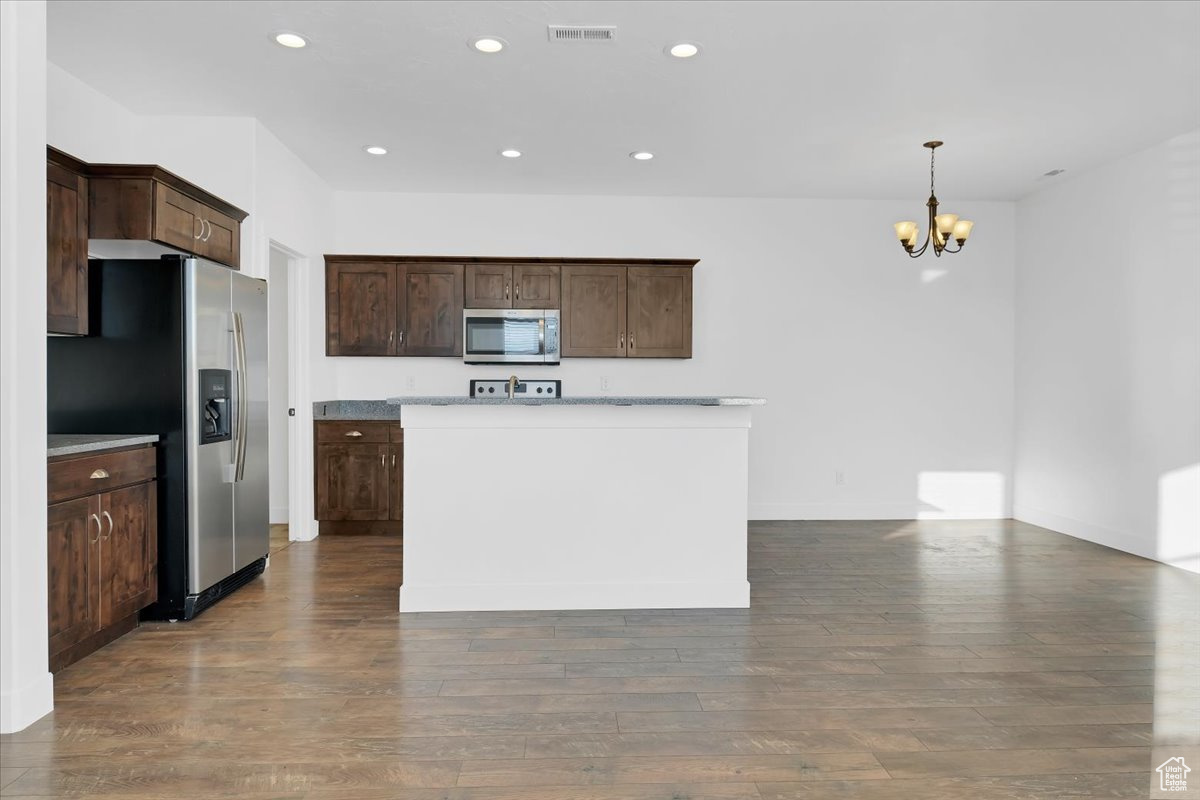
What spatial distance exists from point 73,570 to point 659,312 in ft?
13.9

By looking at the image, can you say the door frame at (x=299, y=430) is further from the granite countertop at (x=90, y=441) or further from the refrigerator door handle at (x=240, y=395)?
the granite countertop at (x=90, y=441)

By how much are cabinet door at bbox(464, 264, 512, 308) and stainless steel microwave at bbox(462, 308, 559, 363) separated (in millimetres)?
74

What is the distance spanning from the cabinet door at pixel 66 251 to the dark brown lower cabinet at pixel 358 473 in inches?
90.9

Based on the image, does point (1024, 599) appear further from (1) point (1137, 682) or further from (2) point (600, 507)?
(2) point (600, 507)

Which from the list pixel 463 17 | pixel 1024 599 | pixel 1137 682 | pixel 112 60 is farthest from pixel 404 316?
pixel 1137 682

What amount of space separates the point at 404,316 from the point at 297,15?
2.93 m

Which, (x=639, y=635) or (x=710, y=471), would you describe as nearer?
(x=639, y=635)

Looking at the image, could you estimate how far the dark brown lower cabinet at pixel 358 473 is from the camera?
551 centimetres

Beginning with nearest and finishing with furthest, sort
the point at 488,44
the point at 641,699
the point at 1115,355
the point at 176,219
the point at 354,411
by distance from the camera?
the point at 641,699
the point at 488,44
the point at 176,219
the point at 1115,355
the point at 354,411

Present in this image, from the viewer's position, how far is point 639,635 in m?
3.29

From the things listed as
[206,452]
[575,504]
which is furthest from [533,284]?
[206,452]

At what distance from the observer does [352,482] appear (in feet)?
18.1

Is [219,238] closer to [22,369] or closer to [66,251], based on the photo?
[66,251]

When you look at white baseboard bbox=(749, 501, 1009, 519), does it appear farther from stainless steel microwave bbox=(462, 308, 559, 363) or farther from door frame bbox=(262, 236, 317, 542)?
door frame bbox=(262, 236, 317, 542)
